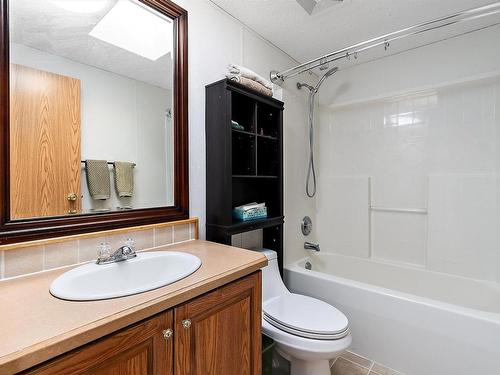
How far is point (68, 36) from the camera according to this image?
1047 millimetres

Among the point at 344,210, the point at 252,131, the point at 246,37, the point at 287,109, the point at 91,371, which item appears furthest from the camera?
the point at 344,210

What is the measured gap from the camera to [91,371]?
59 centimetres

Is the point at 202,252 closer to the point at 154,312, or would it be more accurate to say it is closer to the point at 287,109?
the point at 154,312

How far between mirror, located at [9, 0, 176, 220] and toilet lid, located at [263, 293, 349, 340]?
86 cm

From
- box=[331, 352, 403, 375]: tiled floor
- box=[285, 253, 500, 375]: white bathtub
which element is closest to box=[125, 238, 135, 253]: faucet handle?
box=[285, 253, 500, 375]: white bathtub

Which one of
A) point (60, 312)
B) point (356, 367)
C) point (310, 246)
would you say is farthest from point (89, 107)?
point (356, 367)

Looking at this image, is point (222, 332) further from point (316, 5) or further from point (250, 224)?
point (316, 5)

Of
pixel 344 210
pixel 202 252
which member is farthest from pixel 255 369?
pixel 344 210

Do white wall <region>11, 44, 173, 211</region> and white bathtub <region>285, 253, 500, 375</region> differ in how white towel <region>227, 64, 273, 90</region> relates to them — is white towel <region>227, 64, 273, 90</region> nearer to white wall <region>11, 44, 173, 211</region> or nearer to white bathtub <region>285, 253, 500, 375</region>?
white wall <region>11, 44, 173, 211</region>

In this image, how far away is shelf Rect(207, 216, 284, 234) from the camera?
55.8 inches

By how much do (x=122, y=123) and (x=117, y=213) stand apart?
1.38ft

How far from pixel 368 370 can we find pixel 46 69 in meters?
2.32

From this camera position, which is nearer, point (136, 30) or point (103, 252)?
point (103, 252)

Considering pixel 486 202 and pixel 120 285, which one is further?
pixel 486 202
